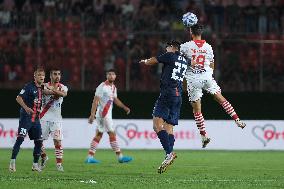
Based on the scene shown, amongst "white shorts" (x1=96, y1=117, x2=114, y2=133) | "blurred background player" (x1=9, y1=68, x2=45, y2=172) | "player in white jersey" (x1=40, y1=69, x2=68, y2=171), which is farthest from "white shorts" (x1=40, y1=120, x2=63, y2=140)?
"white shorts" (x1=96, y1=117, x2=114, y2=133)

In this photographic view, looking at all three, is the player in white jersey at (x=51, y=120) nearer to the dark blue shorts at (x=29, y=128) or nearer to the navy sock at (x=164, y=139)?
the dark blue shorts at (x=29, y=128)

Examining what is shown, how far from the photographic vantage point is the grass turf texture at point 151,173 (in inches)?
500

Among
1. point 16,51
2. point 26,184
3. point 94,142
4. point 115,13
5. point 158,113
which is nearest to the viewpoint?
point 26,184

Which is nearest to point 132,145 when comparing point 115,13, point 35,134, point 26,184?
point 115,13

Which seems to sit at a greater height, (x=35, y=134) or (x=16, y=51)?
(x=16, y=51)

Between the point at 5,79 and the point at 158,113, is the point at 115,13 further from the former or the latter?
the point at 158,113

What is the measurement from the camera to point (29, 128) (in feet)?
52.3

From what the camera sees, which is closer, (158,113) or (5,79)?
(158,113)

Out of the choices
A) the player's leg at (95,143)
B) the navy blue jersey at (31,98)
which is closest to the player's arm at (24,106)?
the navy blue jersey at (31,98)

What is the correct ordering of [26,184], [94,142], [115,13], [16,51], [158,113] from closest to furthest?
[26,184], [158,113], [94,142], [16,51], [115,13]

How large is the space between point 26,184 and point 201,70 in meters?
4.95

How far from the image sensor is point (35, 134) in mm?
16125

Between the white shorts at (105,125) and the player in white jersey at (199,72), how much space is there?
14.3ft

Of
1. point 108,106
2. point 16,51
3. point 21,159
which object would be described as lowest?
point 21,159
